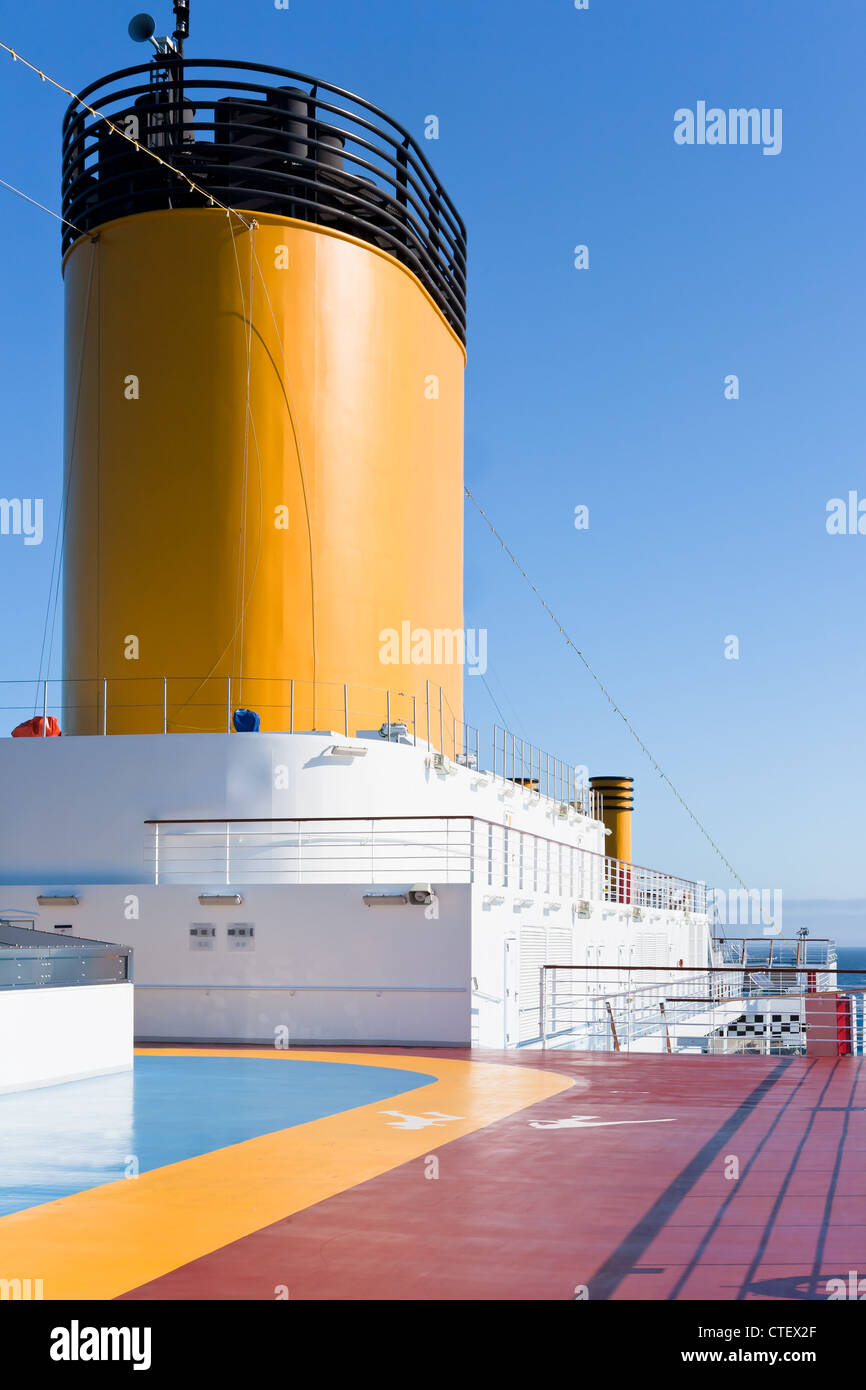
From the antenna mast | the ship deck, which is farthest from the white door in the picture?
the antenna mast

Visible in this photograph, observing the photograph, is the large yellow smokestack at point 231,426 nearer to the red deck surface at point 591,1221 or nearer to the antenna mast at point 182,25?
the antenna mast at point 182,25

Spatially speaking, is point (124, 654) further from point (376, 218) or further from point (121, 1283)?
point (121, 1283)

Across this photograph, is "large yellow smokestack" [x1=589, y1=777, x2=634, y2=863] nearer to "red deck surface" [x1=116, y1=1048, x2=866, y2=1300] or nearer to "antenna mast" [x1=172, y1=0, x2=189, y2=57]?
"antenna mast" [x1=172, y1=0, x2=189, y2=57]

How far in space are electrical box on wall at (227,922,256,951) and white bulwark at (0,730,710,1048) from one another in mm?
13

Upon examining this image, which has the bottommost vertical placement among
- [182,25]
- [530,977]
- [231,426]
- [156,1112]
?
→ [156,1112]

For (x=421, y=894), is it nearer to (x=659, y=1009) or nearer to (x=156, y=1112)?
(x=156, y=1112)

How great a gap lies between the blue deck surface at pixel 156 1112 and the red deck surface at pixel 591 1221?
1.20m

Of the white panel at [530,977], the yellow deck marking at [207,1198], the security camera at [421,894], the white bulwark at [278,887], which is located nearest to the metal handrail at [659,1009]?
the white panel at [530,977]

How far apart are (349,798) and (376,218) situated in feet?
24.3

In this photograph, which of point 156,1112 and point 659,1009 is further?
point 659,1009

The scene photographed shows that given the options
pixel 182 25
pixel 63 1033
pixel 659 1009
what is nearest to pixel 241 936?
pixel 63 1033

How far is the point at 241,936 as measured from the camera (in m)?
12.9

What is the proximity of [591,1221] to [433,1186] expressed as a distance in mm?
937
